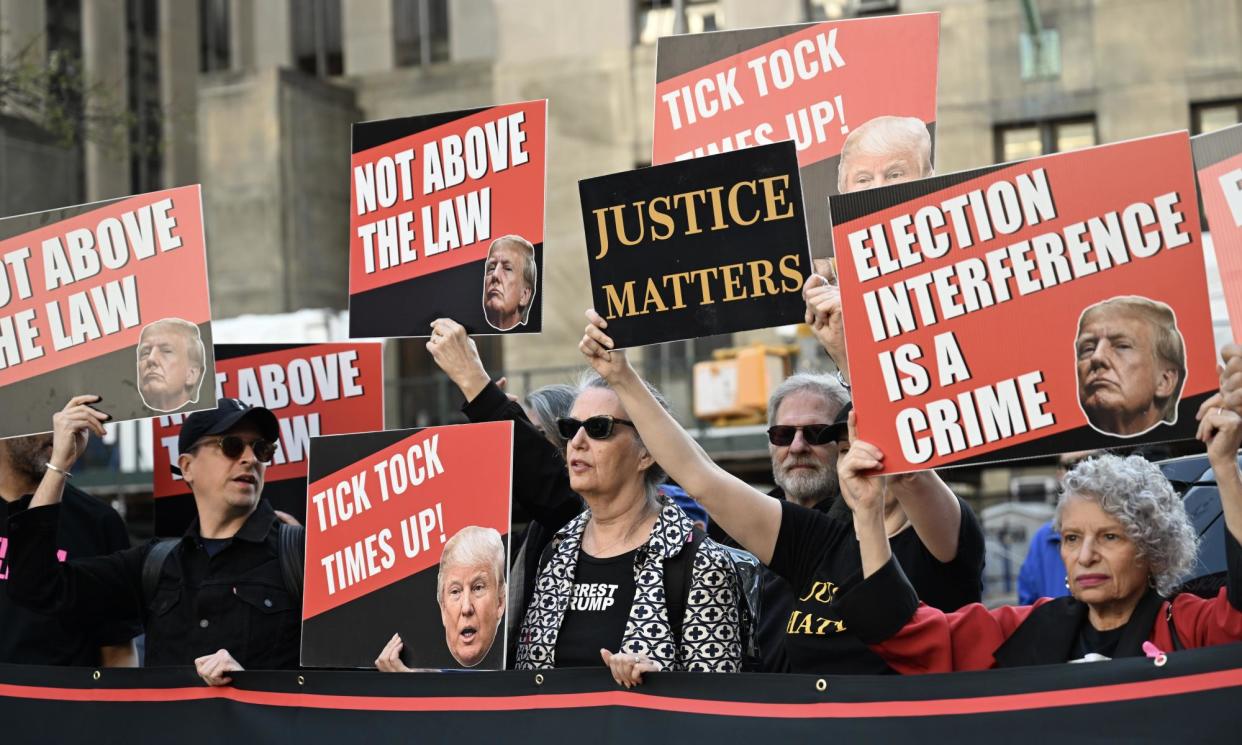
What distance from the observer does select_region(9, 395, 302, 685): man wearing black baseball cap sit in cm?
508

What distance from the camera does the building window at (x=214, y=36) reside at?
95.6 ft

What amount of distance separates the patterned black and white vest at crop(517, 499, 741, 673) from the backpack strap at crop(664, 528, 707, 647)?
0.04 feet

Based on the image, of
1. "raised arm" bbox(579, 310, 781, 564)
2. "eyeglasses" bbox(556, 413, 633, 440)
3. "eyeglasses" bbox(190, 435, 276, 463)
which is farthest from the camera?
"eyeglasses" bbox(190, 435, 276, 463)

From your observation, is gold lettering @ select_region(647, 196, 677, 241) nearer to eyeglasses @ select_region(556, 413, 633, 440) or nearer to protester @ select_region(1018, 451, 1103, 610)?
eyeglasses @ select_region(556, 413, 633, 440)

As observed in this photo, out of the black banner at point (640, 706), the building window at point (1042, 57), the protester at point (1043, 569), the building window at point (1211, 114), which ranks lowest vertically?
the black banner at point (640, 706)

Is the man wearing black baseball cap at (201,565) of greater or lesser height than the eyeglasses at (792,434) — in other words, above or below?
below

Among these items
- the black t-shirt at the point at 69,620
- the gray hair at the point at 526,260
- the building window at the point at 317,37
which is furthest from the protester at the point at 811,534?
the building window at the point at 317,37

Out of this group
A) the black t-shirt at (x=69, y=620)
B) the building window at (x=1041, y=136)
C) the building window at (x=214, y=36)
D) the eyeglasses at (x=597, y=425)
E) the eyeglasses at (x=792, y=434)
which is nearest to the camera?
the eyeglasses at (x=597, y=425)

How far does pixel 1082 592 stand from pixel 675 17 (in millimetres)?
19620

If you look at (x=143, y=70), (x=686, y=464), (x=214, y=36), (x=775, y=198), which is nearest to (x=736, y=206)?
(x=775, y=198)

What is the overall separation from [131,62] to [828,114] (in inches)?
1049

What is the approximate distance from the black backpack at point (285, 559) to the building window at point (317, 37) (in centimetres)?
2214

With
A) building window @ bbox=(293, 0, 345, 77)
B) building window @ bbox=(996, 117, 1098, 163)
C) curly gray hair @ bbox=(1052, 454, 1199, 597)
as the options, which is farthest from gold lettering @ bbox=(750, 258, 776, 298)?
building window @ bbox=(293, 0, 345, 77)

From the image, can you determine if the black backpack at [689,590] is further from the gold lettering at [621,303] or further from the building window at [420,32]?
the building window at [420,32]
